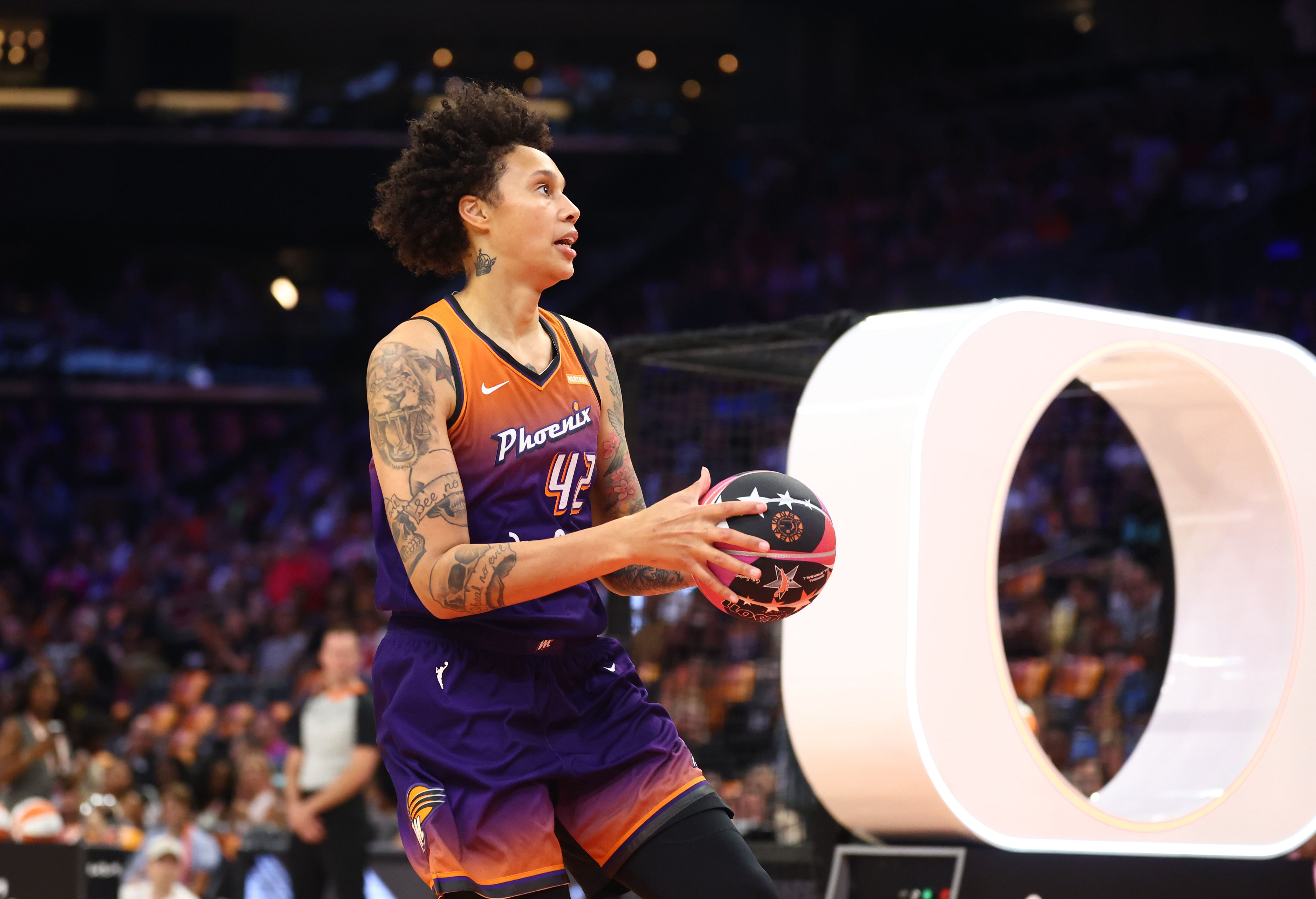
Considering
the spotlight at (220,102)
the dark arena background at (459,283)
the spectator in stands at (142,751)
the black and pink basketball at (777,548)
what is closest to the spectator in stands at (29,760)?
the dark arena background at (459,283)

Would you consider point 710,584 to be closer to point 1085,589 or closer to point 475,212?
point 475,212

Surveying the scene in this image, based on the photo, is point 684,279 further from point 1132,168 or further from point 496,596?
point 496,596

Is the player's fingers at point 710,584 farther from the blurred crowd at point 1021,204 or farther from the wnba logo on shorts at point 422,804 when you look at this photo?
the blurred crowd at point 1021,204

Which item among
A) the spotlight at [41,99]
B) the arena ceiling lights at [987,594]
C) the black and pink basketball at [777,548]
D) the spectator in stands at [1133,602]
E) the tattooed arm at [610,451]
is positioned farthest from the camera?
the spotlight at [41,99]

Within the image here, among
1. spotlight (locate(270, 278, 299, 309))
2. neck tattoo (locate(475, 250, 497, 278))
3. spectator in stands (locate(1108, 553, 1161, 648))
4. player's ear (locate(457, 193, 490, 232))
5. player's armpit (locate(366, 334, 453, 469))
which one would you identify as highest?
spotlight (locate(270, 278, 299, 309))

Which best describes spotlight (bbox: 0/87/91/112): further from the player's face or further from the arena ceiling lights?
the player's face

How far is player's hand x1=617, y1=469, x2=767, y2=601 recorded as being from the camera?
2154 mm

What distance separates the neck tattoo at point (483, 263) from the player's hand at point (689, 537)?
0.71m

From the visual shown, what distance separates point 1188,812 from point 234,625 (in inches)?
405

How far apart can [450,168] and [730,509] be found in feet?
3.15

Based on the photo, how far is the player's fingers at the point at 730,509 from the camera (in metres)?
2.17

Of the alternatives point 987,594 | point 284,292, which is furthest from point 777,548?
point 284,292

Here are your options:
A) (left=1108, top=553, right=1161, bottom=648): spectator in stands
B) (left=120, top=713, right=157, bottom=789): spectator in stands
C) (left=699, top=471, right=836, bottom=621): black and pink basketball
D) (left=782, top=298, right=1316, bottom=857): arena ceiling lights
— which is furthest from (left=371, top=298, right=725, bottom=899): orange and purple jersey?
(left=120, top=713, right=157, bottom=789): spectator in stands

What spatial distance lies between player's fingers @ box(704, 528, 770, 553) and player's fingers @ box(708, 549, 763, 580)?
0.02m
